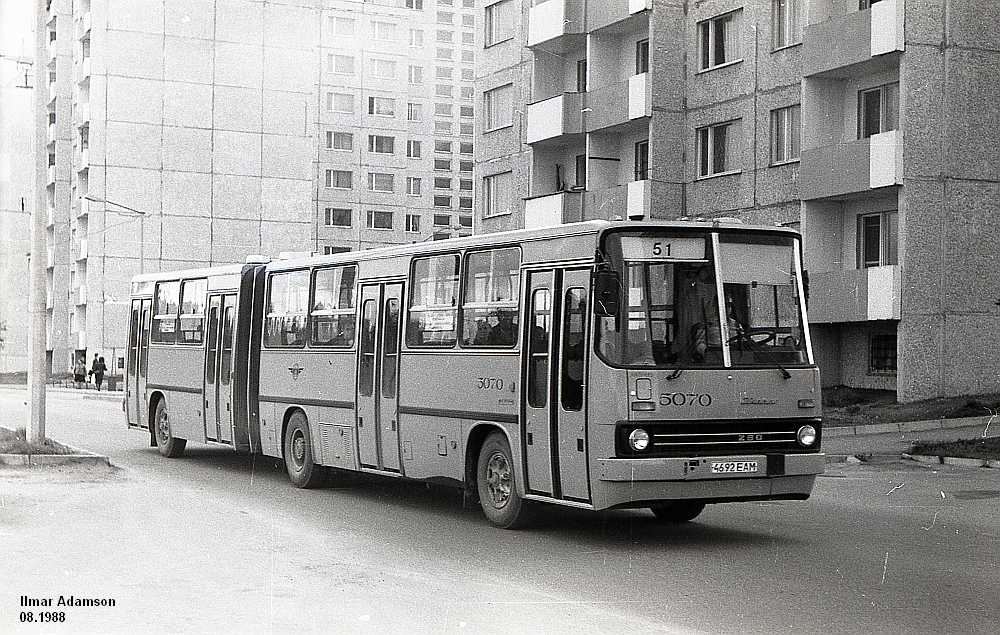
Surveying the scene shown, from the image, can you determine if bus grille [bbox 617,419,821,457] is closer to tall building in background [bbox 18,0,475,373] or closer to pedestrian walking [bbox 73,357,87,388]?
tall building in background [bbox 18,0,475,373]

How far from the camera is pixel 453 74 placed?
39.5 metres

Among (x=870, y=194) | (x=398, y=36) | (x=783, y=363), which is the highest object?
(x=398, y=36)

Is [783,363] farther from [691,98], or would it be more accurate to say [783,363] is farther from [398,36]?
[691,98]

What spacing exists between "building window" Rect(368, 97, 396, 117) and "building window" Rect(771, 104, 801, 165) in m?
9.59

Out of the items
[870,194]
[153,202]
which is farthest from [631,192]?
[153,202]

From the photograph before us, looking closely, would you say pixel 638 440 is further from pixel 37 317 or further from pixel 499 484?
pixel 37 317

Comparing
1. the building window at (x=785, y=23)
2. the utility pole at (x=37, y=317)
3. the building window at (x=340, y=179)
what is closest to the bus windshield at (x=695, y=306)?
the utility pole at (x=37, y=317)

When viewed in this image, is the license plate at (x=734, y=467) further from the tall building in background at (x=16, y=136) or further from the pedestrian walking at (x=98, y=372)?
the pedestrian walking at (x=98, y=372)

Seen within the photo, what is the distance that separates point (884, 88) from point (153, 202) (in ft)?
65.9

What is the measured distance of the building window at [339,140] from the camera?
4606 cm

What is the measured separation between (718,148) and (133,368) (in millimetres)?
19801

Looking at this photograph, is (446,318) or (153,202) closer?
(446,318)

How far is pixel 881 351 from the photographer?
32562 mm

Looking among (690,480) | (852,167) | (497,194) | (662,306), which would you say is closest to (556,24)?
(497,194)
